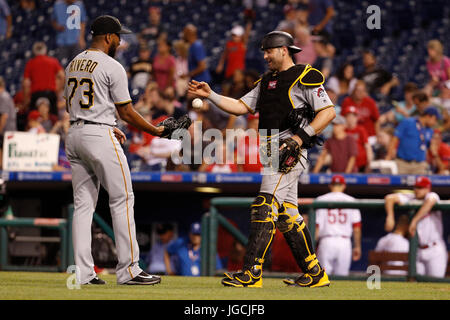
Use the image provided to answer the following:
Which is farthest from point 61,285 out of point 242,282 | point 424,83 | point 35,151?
point 424,83

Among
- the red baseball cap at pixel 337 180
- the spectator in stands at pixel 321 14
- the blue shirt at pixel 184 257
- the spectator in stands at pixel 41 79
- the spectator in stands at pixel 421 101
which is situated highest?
the spectator in stands at pixel 321 14

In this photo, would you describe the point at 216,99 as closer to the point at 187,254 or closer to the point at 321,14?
the point at 187,254

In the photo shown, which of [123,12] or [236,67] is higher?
[123,12]

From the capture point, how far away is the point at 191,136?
11336 mm

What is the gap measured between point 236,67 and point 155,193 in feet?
12.1

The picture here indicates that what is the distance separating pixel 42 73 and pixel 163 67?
1935 mm

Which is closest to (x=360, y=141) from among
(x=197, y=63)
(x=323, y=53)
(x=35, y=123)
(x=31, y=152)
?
(x=323, y=53)

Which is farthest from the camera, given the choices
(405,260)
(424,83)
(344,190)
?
(424,83)

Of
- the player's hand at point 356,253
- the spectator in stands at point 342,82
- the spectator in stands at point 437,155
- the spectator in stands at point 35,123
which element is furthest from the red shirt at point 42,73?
the player's hand at point 356,253

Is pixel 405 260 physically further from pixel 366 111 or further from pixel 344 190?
pixel 366 111

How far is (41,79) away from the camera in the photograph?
1335 centimetres

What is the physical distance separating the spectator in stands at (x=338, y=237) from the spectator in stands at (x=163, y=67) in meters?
5.35

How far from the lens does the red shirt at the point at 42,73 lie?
1332 cm

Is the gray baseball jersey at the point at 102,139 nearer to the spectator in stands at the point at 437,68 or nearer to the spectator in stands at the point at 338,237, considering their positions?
the spectator in stands at the point at 338,237
